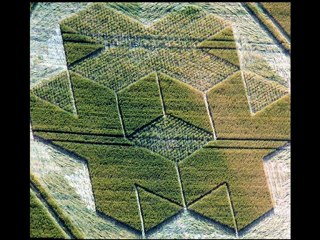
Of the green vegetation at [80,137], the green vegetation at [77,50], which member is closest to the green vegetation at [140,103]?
the green vegetation at [80,137]

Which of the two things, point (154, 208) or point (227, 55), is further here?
point (227, 55)

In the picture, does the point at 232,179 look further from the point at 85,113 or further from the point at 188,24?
the point at 188,24

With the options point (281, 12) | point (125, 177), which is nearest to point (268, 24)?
point (281, 12)

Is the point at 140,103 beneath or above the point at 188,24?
beneath

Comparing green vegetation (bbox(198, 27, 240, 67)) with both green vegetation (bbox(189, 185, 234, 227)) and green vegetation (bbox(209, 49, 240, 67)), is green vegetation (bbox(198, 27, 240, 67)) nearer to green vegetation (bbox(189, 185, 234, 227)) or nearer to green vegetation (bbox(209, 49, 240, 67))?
green vegetation (bbox(209, 49, 240, 67))

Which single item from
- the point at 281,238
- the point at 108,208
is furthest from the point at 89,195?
the point at 281,238

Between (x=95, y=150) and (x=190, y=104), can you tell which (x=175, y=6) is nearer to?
(x=190, y=104)
